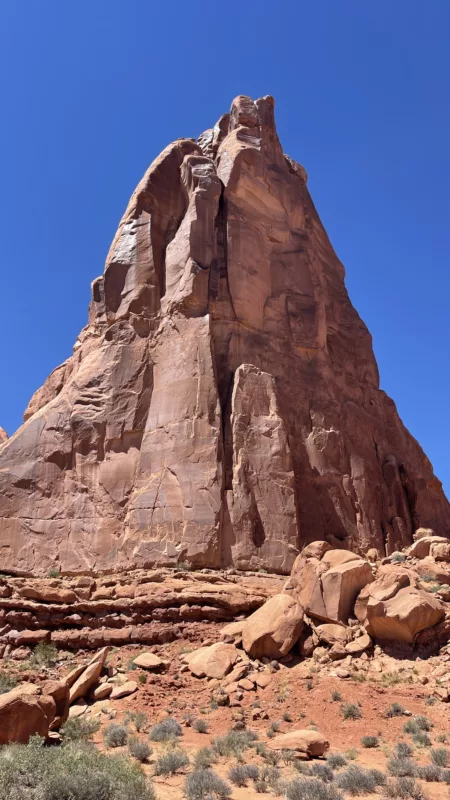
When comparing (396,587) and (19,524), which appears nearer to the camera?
(396,587)

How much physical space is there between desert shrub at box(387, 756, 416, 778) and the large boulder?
596cm

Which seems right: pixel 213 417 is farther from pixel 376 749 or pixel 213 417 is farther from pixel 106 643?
pixel 376 749

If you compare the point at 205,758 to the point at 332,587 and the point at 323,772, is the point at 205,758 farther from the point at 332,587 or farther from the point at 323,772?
the point at 332,587

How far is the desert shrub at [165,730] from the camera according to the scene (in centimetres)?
1300

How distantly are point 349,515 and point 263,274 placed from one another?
11046 millimetres

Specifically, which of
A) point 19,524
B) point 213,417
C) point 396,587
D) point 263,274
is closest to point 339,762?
point 396,587

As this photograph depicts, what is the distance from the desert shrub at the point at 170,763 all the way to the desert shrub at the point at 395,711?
4.54m

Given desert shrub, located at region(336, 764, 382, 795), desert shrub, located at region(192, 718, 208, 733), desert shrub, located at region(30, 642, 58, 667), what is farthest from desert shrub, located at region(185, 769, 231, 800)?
desert shrub, located at region(30, 642, 58, 667)

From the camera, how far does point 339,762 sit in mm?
11148

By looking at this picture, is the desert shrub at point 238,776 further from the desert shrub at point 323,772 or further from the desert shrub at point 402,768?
the desert shrub at point 402,768

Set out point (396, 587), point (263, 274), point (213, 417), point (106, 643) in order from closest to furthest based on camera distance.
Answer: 1. point (396, 587)
2. point (106, 643)
3. point (213, 417)
4. point (263, 274)

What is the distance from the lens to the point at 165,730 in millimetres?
13352

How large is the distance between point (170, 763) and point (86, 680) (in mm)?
5865

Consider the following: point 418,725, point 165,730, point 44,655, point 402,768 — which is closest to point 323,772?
point 402,768
